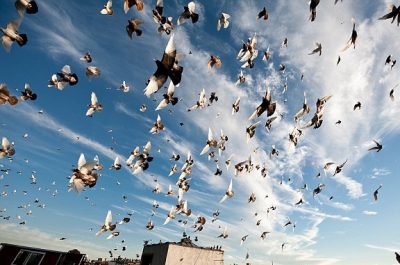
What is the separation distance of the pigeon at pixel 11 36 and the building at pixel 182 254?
113 feet

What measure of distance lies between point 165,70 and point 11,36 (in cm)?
546

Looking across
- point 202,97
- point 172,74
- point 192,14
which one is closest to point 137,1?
point 192,14

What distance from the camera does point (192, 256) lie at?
37.5 m

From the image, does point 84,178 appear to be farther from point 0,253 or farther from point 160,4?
→ point 0,253

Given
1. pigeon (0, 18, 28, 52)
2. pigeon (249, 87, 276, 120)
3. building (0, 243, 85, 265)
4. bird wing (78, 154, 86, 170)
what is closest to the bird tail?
pigeon (0, 18, 28, 52)

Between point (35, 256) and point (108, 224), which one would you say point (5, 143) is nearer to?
point (108, 224)

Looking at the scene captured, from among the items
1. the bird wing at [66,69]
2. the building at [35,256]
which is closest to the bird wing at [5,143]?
the bird wing at [66,69]

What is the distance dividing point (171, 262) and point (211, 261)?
6068mm

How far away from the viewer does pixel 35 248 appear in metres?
33.3

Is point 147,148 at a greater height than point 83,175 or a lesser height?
greater

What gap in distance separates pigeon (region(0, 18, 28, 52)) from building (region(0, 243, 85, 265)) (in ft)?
112

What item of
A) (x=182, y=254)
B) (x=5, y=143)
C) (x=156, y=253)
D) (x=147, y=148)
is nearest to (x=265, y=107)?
(x=147, y=148)

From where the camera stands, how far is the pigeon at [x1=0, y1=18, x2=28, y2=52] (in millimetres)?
6133

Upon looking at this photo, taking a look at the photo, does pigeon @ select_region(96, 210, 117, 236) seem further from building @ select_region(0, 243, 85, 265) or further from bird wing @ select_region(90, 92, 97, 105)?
building @ select_region(0, 243, 85, 265)
